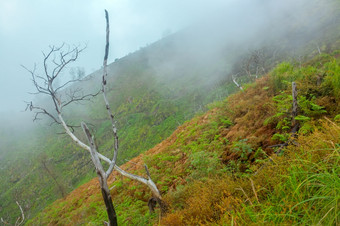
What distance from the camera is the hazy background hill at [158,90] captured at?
38.6m

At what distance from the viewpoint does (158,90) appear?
64.8 meters

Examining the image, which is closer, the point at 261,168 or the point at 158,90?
the point at 261,168

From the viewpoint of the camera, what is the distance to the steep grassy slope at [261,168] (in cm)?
174

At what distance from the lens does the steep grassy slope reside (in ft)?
5.70

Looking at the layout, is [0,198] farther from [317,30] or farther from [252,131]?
[317,30]

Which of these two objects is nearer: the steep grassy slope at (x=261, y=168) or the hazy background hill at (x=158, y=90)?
the steep grassy slope at (x=261, y=168)

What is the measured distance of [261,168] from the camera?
290 cm

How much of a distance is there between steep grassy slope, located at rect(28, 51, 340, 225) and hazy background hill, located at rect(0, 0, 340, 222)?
58.2 feet

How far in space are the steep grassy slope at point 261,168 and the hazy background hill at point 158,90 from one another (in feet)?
58.2

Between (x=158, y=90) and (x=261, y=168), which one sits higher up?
(x=158, y=90)

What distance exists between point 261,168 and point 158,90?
62764 mm

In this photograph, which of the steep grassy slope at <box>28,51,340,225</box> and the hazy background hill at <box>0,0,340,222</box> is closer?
the steep grassy slope at <box>28,51,340,225</box>

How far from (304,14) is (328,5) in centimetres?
822

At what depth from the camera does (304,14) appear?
66.1 m
